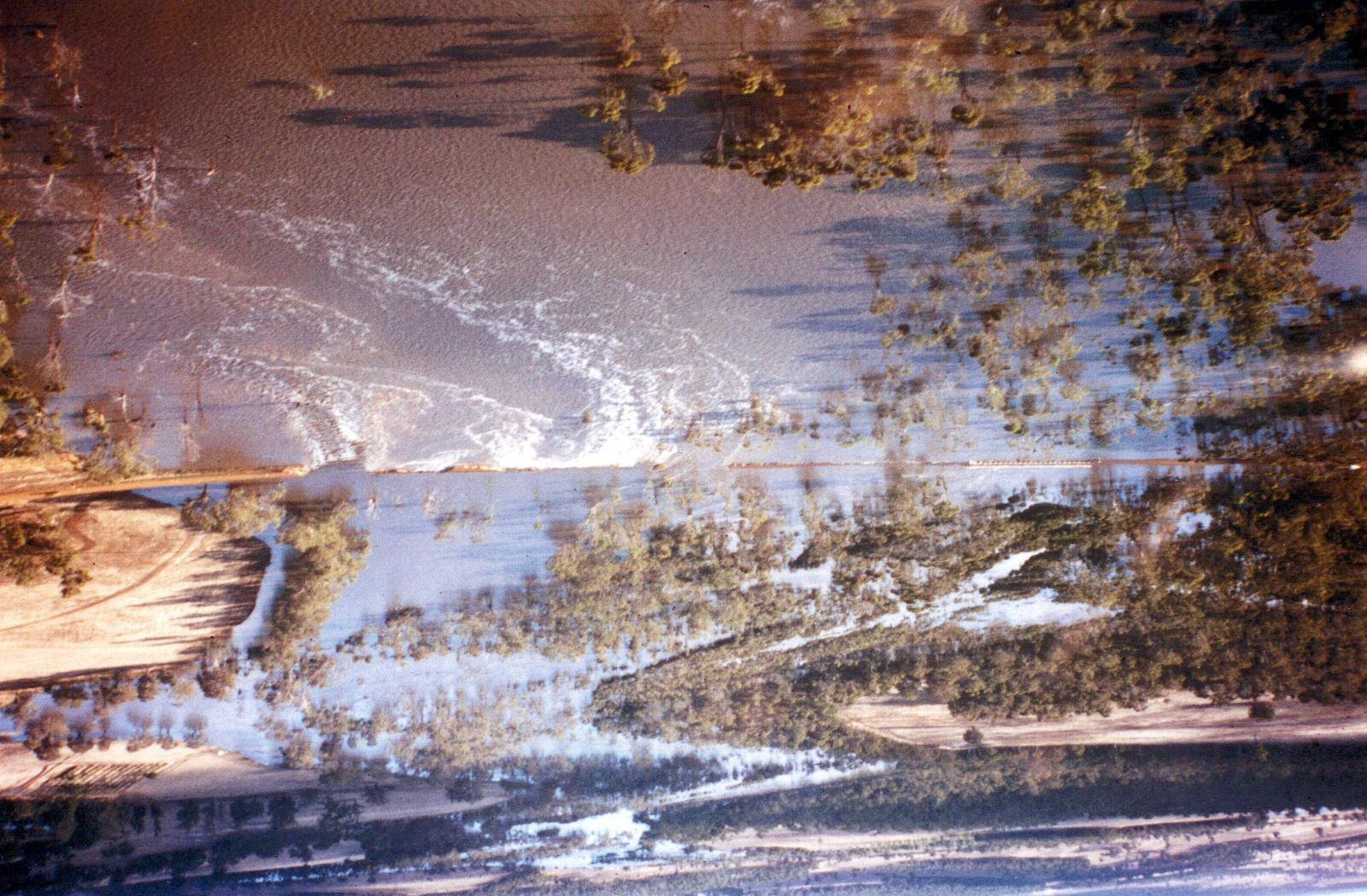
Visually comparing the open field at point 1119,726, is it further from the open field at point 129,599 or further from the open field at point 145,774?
the open field at point 129,599

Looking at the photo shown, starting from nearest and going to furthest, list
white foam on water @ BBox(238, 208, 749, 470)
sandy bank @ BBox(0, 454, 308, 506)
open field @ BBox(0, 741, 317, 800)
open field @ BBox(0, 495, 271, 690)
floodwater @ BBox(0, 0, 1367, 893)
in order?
1. floodwater @ BBox(0, 0, 1367, 893)
2. white foam on water @ BBox(238, 208, 749, 470)
3. sandy bank @ BBox(0, 454, 308, 506)
4. open field @ BBox(0, 495, 271, 690)
5. open field @ BBox(0, 741, 317, 800)

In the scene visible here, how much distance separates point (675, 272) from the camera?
19.3 ft

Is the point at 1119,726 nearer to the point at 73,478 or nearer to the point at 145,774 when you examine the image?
the point at 145,774

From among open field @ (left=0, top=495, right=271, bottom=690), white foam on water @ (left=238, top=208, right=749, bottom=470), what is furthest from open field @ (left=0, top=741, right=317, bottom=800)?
white foam on water @ (left=238, top=208, right=749, bottom=470)

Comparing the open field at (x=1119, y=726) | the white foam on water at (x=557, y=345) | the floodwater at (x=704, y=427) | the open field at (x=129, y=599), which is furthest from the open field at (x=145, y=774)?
the open field at (x=1119, y=726)

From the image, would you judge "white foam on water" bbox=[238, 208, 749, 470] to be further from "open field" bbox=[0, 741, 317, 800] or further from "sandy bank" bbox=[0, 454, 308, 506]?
"open field" bbox=[0, 741, 317, 800]

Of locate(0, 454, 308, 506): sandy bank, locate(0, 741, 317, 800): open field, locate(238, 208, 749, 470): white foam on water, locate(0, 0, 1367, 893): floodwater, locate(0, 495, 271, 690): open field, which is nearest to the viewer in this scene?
locate(0, 0, 1367, 893): floodwater

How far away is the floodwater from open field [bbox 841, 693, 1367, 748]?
0.22ft

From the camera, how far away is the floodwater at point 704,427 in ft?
17.9

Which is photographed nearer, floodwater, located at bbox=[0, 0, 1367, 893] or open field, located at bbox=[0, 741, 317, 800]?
floodwater, located at bbox=[0, 0, 1367, 893]

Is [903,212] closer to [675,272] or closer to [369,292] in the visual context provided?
[675,272]

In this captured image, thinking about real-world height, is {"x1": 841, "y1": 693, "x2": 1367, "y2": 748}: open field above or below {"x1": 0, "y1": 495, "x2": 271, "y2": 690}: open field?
below

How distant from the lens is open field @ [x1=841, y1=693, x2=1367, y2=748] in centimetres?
691

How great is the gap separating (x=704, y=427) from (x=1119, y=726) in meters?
4.95
